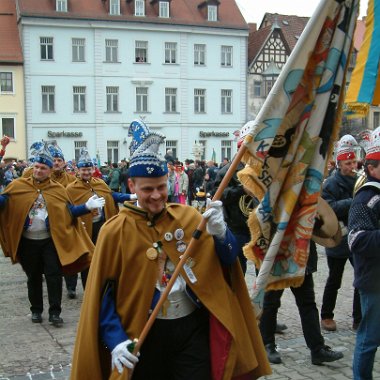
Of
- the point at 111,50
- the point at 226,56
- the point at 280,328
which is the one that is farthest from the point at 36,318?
the point at 226,56

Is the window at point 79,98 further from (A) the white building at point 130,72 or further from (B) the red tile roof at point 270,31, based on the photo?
(B) the red tile roof at point 270,31

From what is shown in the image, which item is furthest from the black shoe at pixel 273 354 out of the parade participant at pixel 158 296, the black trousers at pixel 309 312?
the parade participant at pixel 158 296

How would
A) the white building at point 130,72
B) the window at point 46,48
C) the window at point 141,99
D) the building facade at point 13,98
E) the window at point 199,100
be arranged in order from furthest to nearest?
the window at point 199,100
the window at point 141,99
the white building at point 130,72
the window at point 46,48
the building facade at point 13,98

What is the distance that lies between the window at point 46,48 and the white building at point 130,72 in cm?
6

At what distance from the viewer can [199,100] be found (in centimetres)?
4309

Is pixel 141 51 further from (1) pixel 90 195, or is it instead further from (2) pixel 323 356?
(2) pixel 323 356

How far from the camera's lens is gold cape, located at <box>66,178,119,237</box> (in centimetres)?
839

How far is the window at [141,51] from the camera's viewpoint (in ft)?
136

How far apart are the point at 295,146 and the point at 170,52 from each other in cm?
3953

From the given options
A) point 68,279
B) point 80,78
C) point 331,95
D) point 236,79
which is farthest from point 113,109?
point 331,95

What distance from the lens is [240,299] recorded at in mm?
3451

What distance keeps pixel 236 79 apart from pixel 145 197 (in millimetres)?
41561

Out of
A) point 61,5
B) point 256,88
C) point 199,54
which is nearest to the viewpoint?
point 61,5

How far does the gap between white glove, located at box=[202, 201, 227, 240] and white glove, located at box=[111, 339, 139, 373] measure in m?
0.73
